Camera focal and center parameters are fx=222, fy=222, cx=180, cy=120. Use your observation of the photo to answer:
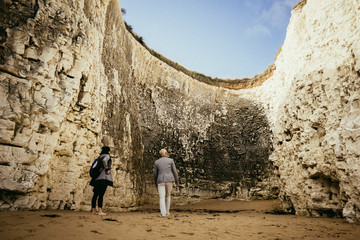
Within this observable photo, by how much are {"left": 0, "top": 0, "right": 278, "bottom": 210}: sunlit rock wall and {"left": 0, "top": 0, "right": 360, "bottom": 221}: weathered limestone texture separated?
0.03m

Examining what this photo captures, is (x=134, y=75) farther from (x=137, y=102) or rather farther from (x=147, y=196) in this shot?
(x=147, y=196)

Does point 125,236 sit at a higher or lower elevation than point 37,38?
lower

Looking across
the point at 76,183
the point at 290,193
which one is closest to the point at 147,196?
the point at 76,183

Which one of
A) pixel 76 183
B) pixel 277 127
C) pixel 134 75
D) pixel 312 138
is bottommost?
pixel 76 183

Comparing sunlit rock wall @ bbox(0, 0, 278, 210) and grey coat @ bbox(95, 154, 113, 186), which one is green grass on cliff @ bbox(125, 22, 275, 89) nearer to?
sunlit rock wall @ bbox(0, 0, 278, 210)

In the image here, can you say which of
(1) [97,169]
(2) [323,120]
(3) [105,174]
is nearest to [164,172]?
(3) [105,174]

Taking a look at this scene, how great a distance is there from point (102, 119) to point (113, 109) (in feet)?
3.07

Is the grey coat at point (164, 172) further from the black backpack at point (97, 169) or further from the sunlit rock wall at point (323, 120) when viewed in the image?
the sunlit rock wall at point (323, 120)

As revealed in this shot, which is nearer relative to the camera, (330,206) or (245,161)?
(330,206)

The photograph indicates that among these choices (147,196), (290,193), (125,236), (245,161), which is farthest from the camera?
(245,161)

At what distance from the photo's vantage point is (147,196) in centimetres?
1080

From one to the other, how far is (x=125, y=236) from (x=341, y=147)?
515cm

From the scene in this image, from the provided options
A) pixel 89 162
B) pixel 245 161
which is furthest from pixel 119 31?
pixel 245 161

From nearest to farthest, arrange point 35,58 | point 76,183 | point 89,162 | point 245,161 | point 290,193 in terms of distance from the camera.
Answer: point 35,58, point 76,183, point 89,162, point 290,193, point 245,161
